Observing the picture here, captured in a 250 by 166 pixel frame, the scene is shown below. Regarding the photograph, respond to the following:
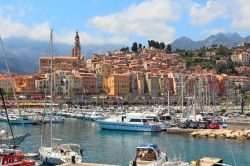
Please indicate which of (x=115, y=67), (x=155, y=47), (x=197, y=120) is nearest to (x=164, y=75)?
(x=115, y=67)

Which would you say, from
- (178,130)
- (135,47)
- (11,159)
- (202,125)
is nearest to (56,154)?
(11,159)

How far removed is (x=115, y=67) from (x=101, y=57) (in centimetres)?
1897

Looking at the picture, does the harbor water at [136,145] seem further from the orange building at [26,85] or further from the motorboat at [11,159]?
the orange building at [26,85]

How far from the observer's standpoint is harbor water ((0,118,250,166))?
1138 inches

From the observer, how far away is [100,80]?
11431 centimetres

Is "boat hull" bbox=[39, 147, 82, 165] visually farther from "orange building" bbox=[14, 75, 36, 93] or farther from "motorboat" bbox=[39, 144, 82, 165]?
"orange building" bbox=[14, 75, 36, 93]

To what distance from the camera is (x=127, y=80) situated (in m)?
111

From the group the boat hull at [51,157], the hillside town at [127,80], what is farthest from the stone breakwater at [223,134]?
the hillside town at [127,80]

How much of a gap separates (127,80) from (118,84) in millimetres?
3262

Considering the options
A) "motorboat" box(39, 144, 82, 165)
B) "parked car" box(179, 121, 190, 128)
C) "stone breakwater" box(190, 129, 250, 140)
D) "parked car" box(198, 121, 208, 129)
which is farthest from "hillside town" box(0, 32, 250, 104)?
"motorboat" box(39, 144, 82, 165)

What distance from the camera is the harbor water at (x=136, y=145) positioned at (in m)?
28.9

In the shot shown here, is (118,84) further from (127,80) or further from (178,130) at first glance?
(178,130)

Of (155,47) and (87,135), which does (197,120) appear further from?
(155,47)

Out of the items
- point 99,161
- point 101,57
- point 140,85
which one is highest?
point 101,57
